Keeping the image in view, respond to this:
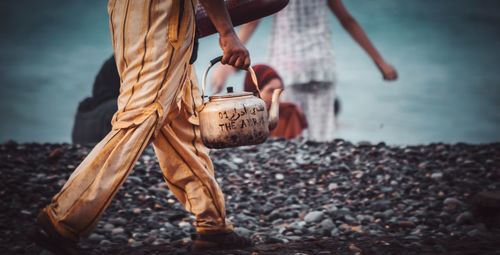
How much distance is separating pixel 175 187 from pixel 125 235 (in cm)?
101

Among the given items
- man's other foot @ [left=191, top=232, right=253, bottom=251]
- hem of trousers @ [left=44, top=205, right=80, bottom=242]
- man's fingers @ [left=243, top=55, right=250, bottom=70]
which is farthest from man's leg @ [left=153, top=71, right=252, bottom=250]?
hem of trousers @ [left=44, top=205, right=80, bottom=242]

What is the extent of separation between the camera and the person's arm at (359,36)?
8266mm

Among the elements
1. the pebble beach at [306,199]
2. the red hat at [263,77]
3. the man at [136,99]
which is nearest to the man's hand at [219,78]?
the red hat at [263,77]

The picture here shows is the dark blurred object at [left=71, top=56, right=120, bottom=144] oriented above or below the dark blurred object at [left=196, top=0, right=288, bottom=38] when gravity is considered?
below

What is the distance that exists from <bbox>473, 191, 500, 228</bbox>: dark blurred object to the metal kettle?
5.16ft

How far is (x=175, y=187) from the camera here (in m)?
3.18

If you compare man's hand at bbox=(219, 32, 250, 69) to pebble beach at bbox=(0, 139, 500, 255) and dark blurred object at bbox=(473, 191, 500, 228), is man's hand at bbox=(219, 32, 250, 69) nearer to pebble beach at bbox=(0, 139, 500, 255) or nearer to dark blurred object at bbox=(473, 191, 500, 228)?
pebble beach at bbox=(0, 139, 500, 255)

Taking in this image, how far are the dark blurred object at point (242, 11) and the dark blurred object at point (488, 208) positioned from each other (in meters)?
1.65

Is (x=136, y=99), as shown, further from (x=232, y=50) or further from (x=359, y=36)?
(x=359, y=36)

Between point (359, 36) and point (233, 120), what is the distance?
5779 mm

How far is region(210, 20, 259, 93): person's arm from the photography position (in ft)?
26.4

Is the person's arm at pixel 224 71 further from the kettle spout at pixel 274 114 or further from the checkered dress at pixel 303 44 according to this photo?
the kettle spout at pixel 274 114

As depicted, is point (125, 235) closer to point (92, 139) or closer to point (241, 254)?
point (241, 254)

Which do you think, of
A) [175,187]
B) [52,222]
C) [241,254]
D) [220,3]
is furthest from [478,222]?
[52,222]
